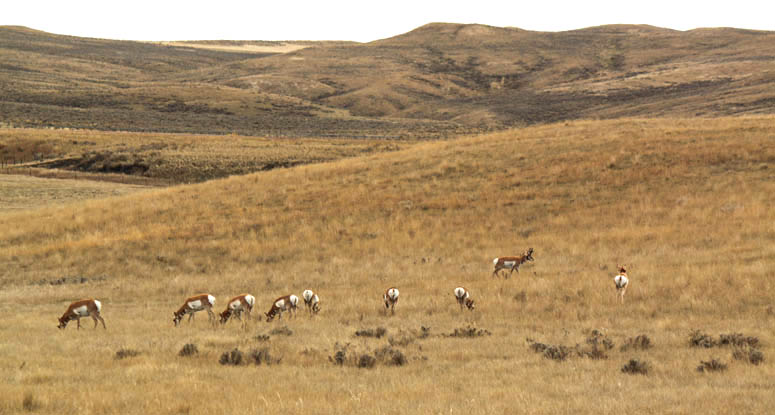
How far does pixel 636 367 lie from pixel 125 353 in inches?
321

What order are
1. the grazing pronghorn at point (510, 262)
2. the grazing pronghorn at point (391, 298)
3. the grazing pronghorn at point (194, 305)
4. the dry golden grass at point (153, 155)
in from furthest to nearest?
1. the dry golden grass at point (153, 155)
2. the grazing pronghorn at point (510, 262)
3. the grazing pronghorn at point (391, 298)
4. the grazing pronghorn at point (194, 305)

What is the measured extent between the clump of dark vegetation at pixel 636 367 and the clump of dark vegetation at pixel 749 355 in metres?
1.44

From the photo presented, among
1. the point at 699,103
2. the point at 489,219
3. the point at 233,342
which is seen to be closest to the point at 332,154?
the point at 489,219

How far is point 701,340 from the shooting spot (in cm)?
1128

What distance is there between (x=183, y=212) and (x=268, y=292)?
1384 centimetres

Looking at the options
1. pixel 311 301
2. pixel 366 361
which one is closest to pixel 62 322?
pixel 311 301

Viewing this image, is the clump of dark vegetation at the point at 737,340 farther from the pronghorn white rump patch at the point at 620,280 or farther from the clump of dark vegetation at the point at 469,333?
the clump of dark vegetation at the point at 469,333

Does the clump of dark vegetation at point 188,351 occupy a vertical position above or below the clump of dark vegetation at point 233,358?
below

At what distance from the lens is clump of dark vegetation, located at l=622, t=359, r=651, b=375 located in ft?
32.2

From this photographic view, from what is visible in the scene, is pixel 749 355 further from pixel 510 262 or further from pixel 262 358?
pixel 510 262

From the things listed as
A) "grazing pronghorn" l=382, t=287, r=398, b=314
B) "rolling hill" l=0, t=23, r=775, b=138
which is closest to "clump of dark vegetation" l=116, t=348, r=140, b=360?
"grazing pronghorn" l=382, t=287, r=398, b=314

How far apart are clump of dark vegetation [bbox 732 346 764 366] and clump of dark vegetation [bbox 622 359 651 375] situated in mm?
1442

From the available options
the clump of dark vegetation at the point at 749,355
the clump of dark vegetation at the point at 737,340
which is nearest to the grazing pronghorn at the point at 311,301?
the clump of dark vegetation at the point at 737,340

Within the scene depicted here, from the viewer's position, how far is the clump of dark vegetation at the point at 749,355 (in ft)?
33.1
